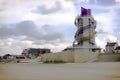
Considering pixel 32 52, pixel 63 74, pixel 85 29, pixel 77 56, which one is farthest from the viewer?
pixel 32 52

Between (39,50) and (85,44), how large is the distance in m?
57.6

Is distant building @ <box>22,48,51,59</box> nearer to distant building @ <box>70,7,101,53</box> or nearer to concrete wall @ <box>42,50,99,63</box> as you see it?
distant building @ <box>70,7,101,53</box>

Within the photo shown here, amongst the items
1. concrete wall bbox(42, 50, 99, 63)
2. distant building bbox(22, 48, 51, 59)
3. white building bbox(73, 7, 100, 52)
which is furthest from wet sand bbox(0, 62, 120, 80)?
distant building bbox(22, 48, 51, 59)

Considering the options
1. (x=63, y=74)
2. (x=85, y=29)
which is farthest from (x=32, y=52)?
(x=63, y=74)

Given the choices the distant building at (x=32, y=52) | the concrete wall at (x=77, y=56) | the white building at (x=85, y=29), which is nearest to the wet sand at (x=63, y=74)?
the concrete wall at (x=77, y=56)

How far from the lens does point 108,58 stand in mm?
85562

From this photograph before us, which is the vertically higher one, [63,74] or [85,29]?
[85,29]

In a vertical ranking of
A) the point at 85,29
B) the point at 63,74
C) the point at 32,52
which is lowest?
the point at 63,74

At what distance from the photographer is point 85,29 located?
13750 cm

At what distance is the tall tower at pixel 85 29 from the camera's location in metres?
137

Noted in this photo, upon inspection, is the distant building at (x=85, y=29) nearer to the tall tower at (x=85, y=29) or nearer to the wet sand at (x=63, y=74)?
the tall tower at (x=85, y=29)

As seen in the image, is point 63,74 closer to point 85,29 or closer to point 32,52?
point 85,29

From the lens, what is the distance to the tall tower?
13700 cm

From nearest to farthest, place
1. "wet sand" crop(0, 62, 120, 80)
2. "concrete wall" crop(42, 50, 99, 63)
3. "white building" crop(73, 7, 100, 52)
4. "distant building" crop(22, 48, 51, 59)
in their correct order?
1. "wet sand" crop(0, 62, 120, 80)
2. "concrete wall" crop(42, 50, 99, 63)
3. "white building" crop(73, 7, 100, 52)
4. "distant building" crop(22, 48, 51, 59)
